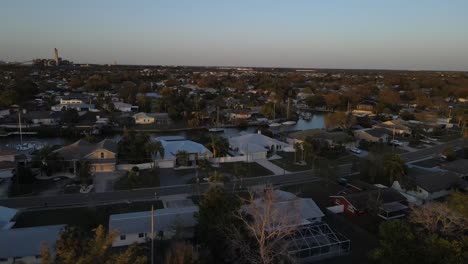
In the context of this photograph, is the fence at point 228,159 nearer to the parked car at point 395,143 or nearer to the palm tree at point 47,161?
the palm tree at point 47,161

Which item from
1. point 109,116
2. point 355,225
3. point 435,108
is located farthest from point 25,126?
point 435,108

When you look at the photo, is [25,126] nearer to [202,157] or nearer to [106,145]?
[106,145]

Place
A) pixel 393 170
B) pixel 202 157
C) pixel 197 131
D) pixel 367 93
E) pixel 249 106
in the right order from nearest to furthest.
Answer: pixel 393 170 → pixel 202 157 → pixel 197 131 → pixel 249 106 → pixel 367 93

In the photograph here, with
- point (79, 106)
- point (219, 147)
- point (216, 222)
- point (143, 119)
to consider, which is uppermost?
point (216, 222)

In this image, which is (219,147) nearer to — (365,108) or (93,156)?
(93,156)

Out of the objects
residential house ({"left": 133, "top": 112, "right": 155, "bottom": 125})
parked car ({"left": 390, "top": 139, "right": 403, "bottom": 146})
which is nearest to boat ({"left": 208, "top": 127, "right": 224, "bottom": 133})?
residential house ({"left": 133, "top": 112, "right": 155, "bottom": 125})

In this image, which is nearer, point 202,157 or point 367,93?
point 202,157

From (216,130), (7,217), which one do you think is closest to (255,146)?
(216,130)
